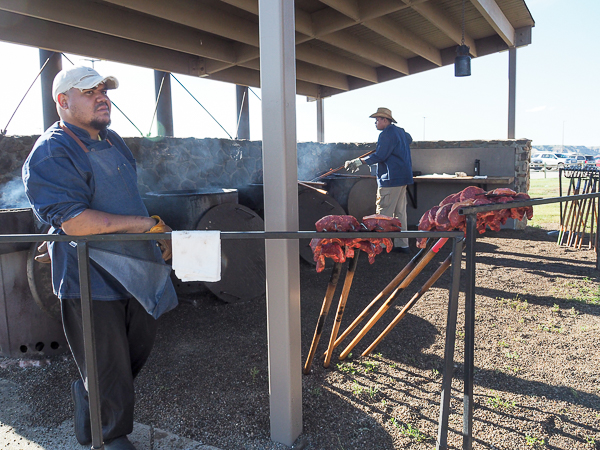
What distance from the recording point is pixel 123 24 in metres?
5.65

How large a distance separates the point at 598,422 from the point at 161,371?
274 cm

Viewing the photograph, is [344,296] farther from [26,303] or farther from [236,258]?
[26,303]

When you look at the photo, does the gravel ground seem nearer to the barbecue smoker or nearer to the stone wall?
the barbecue smoker

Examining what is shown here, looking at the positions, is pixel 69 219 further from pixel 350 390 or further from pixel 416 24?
pixel 416 24

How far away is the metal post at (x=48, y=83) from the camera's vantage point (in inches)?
217

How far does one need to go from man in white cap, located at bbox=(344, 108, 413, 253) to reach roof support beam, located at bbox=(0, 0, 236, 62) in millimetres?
2844

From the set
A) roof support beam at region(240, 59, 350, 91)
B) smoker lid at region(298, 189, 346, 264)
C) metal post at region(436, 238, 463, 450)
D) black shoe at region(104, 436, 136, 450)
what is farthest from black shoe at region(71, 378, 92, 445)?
roof support beam at region(240, 59, 350, 91)

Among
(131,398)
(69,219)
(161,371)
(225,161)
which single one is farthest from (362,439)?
(225,161)

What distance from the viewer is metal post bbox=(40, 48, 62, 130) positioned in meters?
5.51

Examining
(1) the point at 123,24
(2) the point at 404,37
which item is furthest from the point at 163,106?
(2) the point at 404,37

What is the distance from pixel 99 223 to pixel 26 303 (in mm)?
1890

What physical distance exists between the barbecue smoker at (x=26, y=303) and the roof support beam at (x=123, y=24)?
9.58ft

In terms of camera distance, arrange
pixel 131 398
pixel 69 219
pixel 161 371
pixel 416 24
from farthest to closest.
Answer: pixel 416 24
pixel 161 371
pixel 131 398
pixel 69 219

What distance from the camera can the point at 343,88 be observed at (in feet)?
33.1
